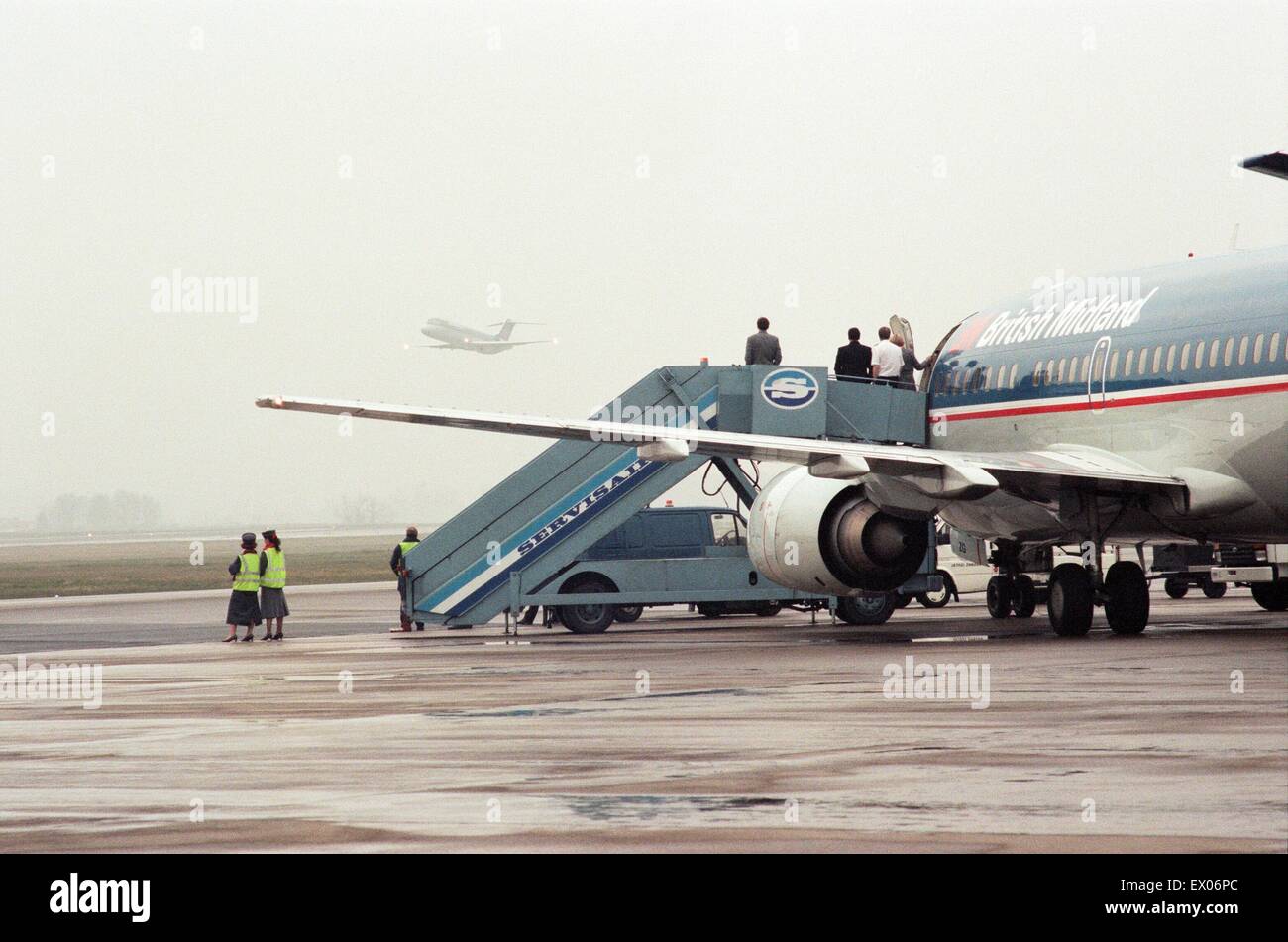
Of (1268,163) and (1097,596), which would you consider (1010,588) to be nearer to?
(1097,596)

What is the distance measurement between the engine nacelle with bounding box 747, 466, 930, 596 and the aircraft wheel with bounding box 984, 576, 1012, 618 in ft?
21.7

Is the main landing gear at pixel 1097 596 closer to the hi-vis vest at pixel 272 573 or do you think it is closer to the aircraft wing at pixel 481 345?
the hi-vis vest at pixel 272 573

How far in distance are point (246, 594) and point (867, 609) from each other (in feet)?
34.2

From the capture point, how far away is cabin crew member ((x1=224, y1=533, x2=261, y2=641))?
3036 centimetres

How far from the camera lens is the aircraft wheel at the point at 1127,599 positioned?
23.2 metres

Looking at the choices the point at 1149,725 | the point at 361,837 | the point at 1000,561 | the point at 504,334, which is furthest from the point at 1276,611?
the point at 504,334

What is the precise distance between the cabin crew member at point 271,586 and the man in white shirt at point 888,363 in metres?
10.5

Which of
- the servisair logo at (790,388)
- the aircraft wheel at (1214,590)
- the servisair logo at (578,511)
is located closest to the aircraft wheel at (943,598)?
the aircraft wheel at (1214,590)

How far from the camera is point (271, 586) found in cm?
3091

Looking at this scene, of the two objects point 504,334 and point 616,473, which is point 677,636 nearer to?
point 616,473

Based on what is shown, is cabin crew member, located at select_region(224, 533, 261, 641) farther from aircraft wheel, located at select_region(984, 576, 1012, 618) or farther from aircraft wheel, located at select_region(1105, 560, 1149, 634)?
aircraft wheel, located at select_region(1105, 560, 1149, 634)

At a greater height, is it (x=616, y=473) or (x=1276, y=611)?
(x=616, y=473)

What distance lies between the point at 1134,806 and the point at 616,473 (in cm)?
1862
